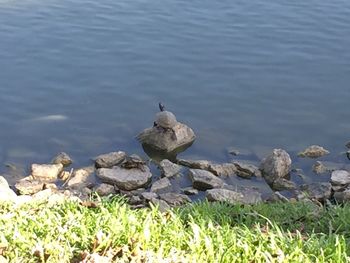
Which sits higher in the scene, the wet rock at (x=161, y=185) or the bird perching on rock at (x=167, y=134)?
the bird perching on rock at (x=167, y=134)

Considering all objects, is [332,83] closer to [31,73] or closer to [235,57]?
[235,57]

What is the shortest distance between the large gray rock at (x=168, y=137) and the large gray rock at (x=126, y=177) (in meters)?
0.67

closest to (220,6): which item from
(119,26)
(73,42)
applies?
(119,26)

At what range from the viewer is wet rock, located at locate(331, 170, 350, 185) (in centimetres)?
885

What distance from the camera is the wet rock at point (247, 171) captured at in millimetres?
9312

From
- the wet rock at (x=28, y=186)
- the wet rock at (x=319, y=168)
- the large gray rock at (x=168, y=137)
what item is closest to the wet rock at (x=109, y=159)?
the large gray rock at (x=168, y=137)

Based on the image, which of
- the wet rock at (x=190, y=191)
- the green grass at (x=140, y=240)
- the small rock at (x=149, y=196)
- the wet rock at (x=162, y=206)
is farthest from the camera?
the wet rock at (x=190, y=191)

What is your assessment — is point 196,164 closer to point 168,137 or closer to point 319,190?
point 168,137

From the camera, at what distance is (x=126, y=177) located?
9.09 m

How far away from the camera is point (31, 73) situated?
39.2ft

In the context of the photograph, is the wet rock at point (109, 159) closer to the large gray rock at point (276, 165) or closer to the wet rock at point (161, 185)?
the wet rock at point (161, 185)

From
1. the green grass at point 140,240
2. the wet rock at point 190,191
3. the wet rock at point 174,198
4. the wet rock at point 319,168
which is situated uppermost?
the green grass at point 140,240

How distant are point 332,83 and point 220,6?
3.84m

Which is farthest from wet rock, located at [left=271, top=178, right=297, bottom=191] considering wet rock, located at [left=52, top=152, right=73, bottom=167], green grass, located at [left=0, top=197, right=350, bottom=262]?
green grass, located at [left=0, top=197, right=350, bottom=262]
